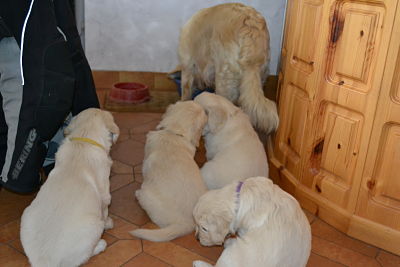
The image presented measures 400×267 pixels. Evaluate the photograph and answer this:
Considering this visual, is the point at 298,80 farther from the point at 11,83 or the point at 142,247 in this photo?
the point at 11,83

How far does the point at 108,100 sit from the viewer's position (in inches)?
170

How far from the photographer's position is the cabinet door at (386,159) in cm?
212

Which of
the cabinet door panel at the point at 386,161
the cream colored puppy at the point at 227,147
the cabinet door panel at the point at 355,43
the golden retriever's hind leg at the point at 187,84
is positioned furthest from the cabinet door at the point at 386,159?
the golden retriever's hind leg at the point at 187,84

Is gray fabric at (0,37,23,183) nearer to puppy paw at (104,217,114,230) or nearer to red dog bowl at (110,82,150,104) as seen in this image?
puppy paw at (104,217,114,230)

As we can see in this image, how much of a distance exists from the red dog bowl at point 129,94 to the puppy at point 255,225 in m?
2.54

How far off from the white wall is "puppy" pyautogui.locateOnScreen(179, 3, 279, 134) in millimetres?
1037

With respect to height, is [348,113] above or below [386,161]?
above

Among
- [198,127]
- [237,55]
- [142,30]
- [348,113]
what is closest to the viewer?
[348,113]

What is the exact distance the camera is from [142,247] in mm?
2240

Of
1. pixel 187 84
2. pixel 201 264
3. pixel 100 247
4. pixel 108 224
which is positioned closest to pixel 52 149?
pixel 108 224

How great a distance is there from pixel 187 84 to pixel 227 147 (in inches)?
48.9

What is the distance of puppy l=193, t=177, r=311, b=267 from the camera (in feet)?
5.71

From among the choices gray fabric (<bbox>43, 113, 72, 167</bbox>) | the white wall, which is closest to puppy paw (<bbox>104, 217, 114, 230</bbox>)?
gray fabric (<bbox>43, 113, 72, 167</bbox>)

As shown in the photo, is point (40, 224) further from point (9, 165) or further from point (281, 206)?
point (281, 206)
